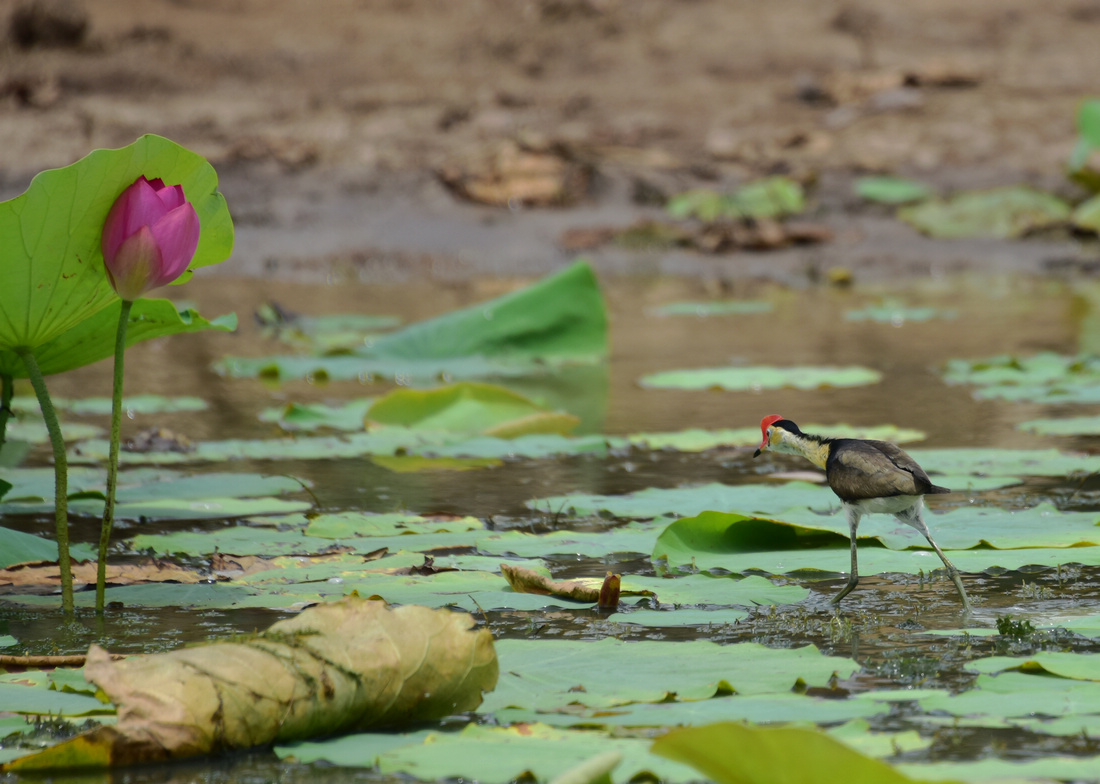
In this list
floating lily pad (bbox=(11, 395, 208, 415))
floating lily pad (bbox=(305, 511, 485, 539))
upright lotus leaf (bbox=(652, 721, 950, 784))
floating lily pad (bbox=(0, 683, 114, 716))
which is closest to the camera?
upright lotus leaf (bbox=(652, 721, 950, 784))

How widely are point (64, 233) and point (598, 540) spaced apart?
0.96 meters

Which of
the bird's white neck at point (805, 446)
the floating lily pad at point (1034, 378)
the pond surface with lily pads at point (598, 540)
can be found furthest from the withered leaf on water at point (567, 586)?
the floating lily pad at point (1034, 378)

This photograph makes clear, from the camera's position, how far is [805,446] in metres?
1.98

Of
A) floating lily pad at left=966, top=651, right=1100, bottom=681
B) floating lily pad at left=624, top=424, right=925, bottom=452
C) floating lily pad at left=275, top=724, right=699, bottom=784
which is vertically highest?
floating lily pad at left=624, top=424, right=925, bottom=452

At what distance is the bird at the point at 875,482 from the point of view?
1744 mm

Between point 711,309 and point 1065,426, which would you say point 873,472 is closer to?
point 1065,426

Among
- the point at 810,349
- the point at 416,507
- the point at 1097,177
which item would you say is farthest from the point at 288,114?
the point at 416,507

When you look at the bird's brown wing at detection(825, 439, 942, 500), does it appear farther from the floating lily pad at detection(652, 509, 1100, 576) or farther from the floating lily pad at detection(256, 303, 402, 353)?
the floating lily pad at detection(256, 303, 402, 353)

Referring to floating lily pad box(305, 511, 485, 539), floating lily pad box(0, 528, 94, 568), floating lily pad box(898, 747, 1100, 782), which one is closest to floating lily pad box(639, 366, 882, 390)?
floating lily pad box(305, 511, 485, 539)

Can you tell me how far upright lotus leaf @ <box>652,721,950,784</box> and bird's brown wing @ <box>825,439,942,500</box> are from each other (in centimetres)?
75

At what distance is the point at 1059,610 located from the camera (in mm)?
1834

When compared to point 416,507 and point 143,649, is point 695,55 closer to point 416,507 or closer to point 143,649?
point 416,507

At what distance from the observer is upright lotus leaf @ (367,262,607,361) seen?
4.39 m

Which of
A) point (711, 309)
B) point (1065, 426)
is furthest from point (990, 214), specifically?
point (1065, 426)
